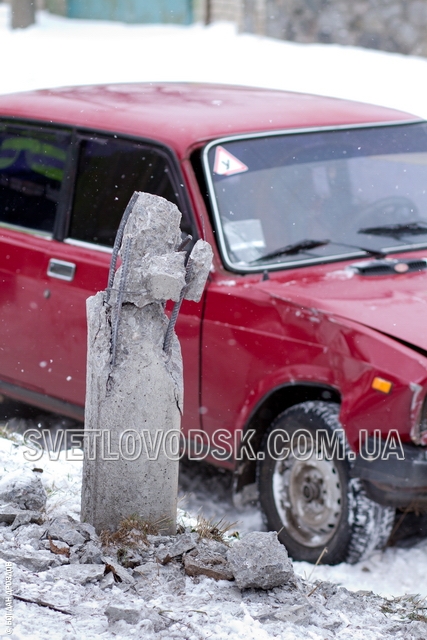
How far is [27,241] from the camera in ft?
17.2

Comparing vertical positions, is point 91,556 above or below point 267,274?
below

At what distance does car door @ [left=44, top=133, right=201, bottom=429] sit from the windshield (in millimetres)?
327

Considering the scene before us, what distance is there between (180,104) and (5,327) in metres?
1.50

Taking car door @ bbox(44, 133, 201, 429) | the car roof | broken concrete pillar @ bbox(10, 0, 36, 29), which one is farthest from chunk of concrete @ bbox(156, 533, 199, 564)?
broken concrete pillar @ bbox(10, 0, 36, 29)

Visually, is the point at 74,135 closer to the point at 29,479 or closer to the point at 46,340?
the point at 46,340

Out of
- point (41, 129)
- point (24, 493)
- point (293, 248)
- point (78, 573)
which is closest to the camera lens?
point (78, 573)

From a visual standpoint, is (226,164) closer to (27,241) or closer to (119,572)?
(27,241)

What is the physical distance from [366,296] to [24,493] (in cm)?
164

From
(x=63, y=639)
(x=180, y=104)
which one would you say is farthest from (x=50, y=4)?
(x=63, y=639)

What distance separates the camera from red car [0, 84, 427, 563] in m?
4.04

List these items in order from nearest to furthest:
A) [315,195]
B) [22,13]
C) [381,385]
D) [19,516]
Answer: [19,516] < [381,385] < [315,195] < [22,13]

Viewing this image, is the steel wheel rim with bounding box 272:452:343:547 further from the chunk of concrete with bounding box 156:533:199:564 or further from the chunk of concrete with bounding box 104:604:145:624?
the chunk of concrete with bounding box 104:604:145:624

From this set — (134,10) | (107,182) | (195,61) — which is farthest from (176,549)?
(134,10)

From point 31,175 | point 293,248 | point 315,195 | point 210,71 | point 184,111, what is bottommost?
point 293,248
